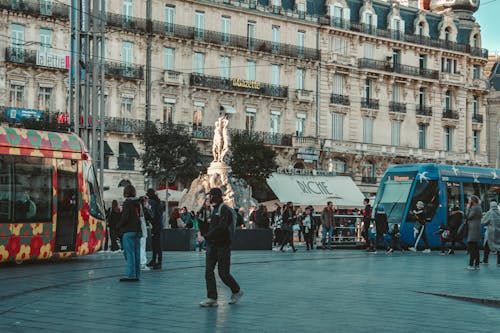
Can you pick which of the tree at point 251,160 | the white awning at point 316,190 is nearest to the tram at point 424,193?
the tree at point 251,160

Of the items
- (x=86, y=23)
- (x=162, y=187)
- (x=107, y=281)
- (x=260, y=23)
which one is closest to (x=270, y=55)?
(x=260, y=23)

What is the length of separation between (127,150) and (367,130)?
1764 centimetres

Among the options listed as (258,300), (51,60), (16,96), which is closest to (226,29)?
(51,60)

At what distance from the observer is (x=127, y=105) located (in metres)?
47.5

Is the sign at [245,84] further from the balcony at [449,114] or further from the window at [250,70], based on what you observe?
the balcony at [449,114]

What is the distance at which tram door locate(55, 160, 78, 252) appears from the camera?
18.5 m

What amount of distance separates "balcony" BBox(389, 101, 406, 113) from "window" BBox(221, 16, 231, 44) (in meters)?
12.9

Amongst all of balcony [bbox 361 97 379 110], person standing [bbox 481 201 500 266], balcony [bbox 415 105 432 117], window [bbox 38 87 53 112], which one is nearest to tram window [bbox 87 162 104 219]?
person standing [bbox 481 201 500 266]

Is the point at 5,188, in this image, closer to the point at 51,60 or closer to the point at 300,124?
the point at 51,60

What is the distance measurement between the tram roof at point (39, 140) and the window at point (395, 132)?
138 ft

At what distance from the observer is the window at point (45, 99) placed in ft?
146

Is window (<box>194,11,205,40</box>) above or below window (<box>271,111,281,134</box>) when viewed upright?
above

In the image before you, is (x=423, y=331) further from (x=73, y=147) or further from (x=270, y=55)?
(x=270, y=55)

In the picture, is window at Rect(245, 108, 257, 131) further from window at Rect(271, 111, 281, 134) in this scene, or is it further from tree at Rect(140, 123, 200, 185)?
tree at Rect(140, 123, 200, 185)
